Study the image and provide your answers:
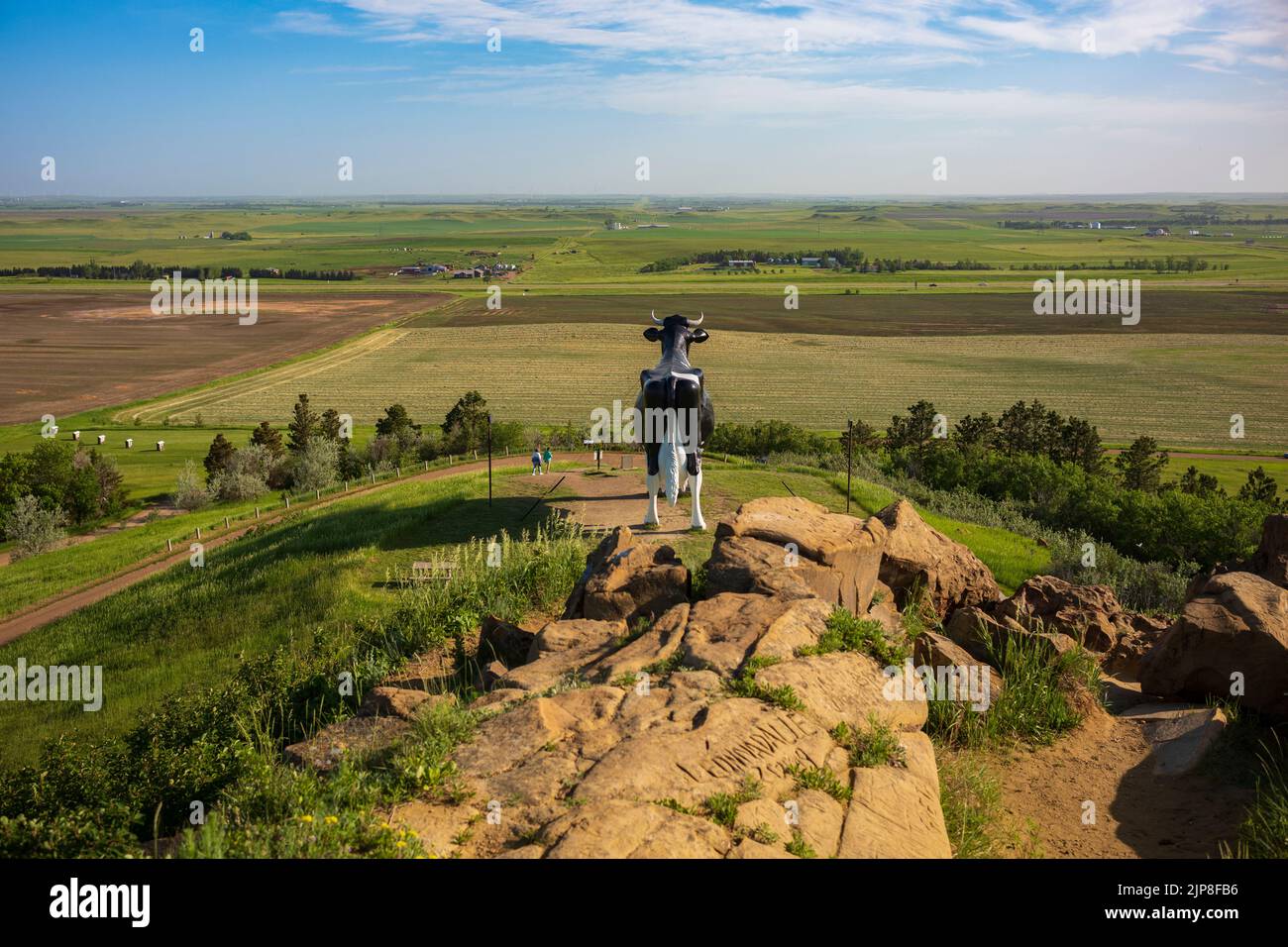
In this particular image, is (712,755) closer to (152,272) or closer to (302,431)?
(302,431)

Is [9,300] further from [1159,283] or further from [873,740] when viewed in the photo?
[1159,283]

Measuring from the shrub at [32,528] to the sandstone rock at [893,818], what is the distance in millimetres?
35923

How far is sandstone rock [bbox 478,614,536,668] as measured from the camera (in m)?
12.4

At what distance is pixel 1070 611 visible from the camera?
1393 cm

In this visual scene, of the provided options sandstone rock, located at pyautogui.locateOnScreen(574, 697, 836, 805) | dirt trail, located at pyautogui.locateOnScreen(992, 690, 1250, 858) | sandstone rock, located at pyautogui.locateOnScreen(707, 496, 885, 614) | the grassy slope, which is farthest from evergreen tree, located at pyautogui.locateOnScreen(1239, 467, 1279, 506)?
sandstone rock, located at pyautogui.locateOnScreen(574, 697, 836, 805)

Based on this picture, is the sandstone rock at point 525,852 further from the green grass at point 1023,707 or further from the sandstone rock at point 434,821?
the green grass at point 1023,707

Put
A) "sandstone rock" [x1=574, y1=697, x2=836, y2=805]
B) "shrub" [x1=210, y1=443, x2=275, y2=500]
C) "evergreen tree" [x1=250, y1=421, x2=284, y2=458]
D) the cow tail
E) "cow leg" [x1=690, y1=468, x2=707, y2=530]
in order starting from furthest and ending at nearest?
"evergreen tree" [x1=250, y1=421, x2=284, y2=458] < "shrub" [x1=210, y1=443, x2=275, y2=500] < "cow leg" [x1=690, y1=468, x2=707, y2=530] < the cow tail < "sandstone rock" [x1=574, y1=697, x2=836, y2=805]

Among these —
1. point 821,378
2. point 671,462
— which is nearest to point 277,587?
point 671,462

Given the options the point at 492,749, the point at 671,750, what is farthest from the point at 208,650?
the point at 671,750

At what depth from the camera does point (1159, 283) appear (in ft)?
443

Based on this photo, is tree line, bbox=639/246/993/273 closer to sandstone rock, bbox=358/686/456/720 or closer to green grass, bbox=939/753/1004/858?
sandstone rock, bbox=358/686/456/720

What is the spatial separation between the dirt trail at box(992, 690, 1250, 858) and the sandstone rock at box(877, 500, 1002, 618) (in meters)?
3.97
